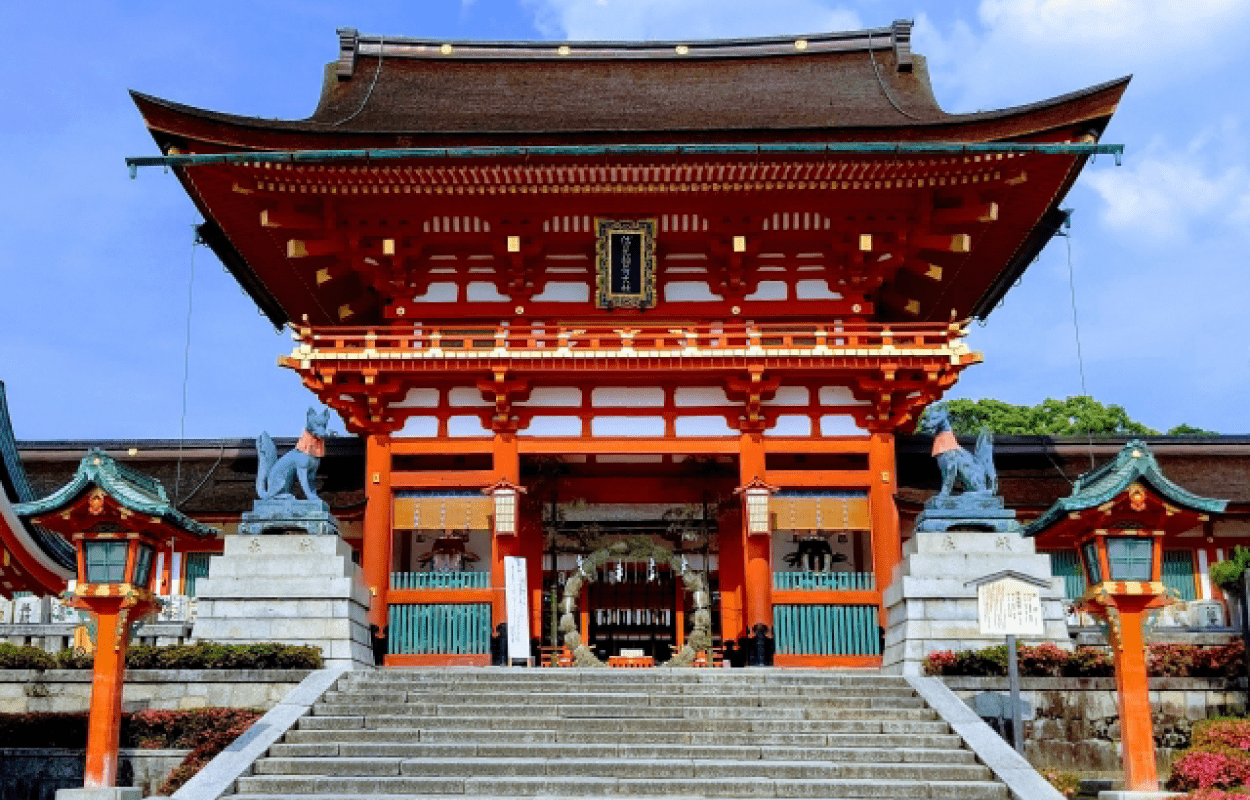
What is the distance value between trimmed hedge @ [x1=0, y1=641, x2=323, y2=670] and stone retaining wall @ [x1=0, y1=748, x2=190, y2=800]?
1.49m

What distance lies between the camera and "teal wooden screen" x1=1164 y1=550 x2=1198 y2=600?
80.1ft

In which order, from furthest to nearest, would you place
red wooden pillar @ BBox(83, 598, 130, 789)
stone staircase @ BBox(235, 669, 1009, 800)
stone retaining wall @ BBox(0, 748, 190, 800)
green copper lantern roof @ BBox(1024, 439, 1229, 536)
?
stone retaining wall @ BBox(0, 748, 190, 800) < red wooden pillar @ BBox(83, 598, 130, 789) < green copper lantern roof @ BBox(1024, 439, 1229, 536) < stone staircase @ BBox(235, 669, 1009, 800)

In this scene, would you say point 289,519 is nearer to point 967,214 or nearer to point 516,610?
point 516,610

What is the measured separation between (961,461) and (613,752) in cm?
810

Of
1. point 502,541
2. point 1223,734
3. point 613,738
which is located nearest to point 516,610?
point 502,541

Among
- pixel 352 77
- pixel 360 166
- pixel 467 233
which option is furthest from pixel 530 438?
pixel 352 77

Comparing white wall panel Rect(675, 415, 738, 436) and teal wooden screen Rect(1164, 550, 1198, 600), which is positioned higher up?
white wall panel Rect(675, 415, 738, 436)

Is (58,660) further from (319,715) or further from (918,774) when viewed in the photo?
(918,774)

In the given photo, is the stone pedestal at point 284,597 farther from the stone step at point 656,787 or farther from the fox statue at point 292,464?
the stone step at point 656,787

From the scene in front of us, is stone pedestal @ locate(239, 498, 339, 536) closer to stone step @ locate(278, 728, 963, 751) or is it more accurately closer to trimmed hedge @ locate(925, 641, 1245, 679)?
stone step @ locate(278, 728, 963, 751)

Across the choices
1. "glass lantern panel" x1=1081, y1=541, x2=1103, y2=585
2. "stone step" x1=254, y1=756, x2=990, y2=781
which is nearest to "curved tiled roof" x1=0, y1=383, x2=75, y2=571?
"stone step" x1=254, y1=756, x2=990, y2=781

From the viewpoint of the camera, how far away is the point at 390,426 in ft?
75.6

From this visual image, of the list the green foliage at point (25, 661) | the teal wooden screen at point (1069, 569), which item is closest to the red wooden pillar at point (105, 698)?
the green foliage at point (25, 661)

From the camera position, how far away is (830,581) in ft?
71.3
